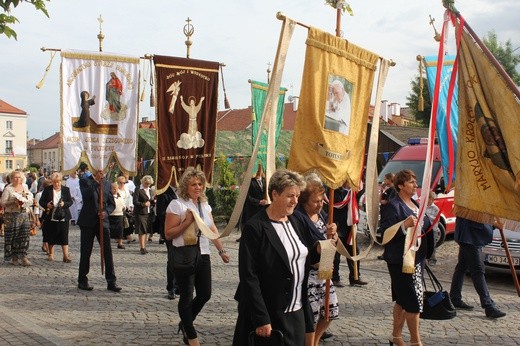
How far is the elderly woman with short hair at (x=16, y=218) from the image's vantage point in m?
12.4

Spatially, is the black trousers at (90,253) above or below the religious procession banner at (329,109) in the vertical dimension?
below

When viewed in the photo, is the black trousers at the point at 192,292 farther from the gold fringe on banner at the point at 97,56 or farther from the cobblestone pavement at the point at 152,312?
the gold fringe on banner at the point at 97,56

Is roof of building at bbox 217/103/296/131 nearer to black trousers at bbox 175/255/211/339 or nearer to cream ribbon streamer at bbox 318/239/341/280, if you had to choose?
black trousers at bbox 175/255/211/339

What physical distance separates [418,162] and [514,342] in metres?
9.62

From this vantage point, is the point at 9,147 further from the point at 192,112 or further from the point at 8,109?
the point at 192,112

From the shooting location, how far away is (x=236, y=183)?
840 inches

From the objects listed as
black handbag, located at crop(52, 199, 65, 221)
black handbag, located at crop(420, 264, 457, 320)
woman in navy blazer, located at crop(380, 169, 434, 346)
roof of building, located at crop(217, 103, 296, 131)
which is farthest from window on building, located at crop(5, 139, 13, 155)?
black handbag, located at crop(420, 264, 457, 320)

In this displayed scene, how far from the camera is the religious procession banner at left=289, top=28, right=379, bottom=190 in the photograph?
223 inches

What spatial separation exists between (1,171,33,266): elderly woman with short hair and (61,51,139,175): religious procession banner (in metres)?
3.07

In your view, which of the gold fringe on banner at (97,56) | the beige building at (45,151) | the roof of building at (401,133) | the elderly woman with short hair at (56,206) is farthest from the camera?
the beige building at (45,151)

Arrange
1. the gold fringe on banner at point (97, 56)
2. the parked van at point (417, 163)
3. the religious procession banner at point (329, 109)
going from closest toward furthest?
the religious procession banner at point (329, 109), the gold fringe on banner at point (97, 56), the parked van at point (417, 163)

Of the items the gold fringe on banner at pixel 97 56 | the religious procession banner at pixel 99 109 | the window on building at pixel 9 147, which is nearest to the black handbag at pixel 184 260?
the religious procession banner at pixel 99 109

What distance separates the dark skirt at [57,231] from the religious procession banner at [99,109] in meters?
3.18

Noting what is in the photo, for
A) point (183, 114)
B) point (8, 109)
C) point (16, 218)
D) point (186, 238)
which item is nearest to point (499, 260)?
point (183, 114)
